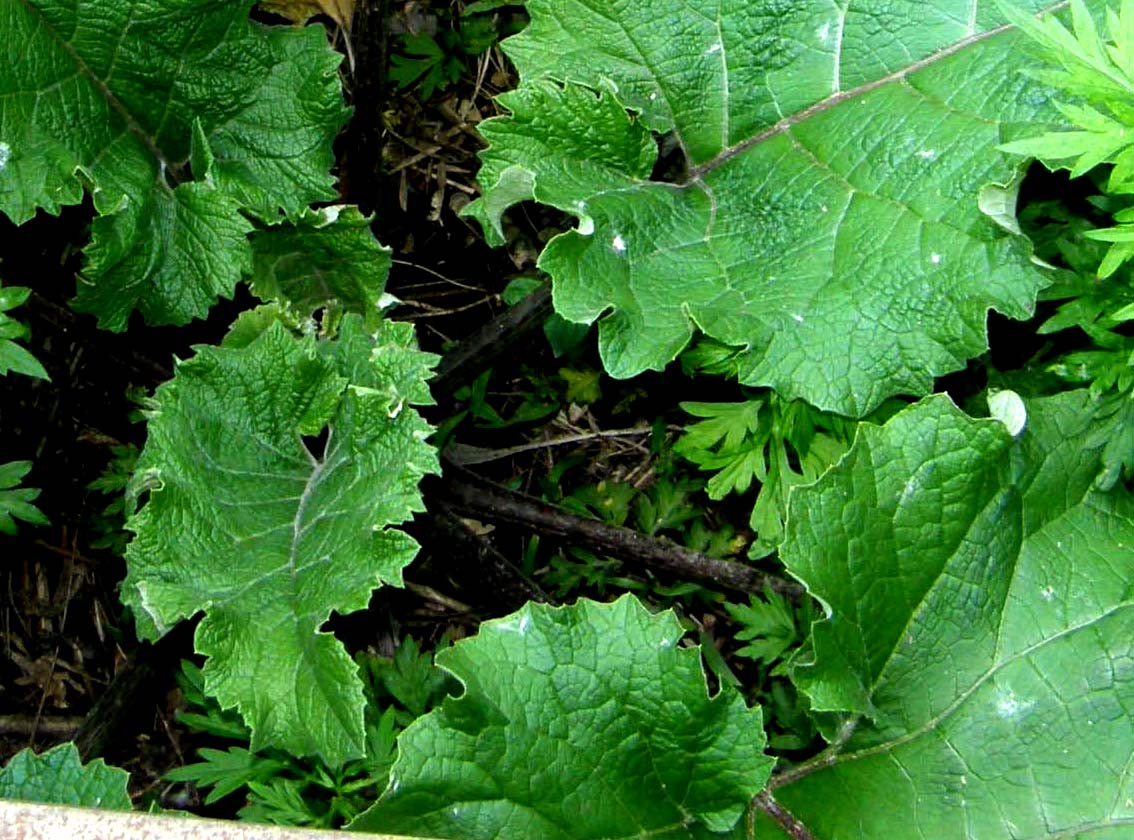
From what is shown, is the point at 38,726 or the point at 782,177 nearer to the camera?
the point at 782,177

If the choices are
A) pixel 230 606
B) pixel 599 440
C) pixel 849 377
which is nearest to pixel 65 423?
pixel 230 606

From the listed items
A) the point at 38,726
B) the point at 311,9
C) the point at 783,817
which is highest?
the point at 311,9

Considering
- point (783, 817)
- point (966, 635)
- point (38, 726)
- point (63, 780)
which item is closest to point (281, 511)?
point (63, 780)

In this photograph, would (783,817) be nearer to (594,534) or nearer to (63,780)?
(594,534)

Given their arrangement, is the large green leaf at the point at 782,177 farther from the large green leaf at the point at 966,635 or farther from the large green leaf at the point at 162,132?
the large green leaf at the point at 162,132

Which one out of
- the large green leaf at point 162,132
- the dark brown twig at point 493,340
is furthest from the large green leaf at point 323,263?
the dark brown twig at point 493,340

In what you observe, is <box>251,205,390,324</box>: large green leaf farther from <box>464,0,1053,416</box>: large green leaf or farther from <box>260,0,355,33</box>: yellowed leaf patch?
<box>260,0,355,33</box>: yellowed leaf patch

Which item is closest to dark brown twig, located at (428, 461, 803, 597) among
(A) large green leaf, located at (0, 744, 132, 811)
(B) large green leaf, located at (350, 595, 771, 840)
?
(B) large green leaf, located at (350, 595, 771, 840)
